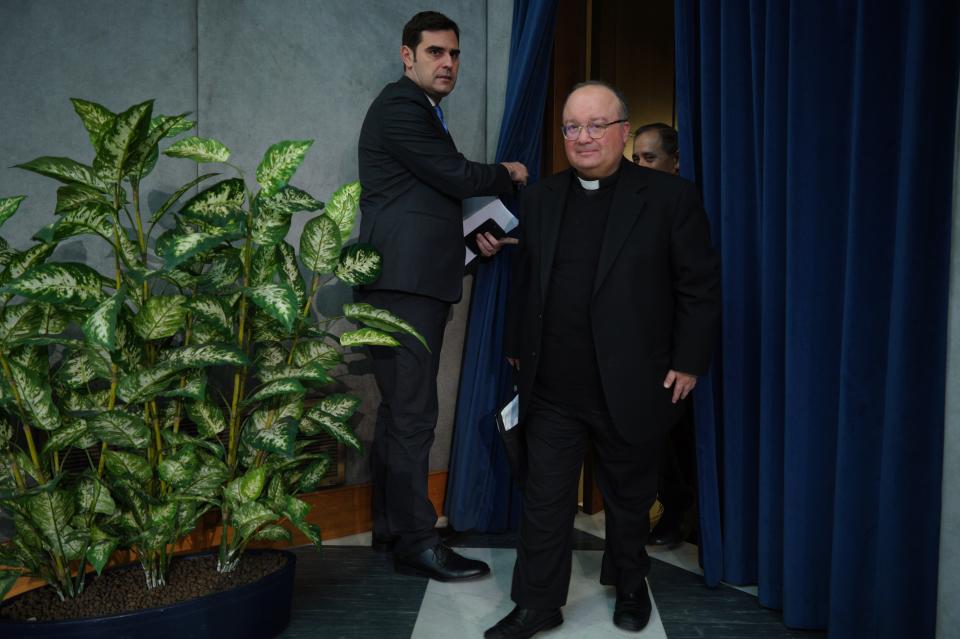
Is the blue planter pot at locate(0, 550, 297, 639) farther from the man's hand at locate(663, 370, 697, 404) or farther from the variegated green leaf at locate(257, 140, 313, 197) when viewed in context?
the man's hand at locate(663, 370, 697, 404)

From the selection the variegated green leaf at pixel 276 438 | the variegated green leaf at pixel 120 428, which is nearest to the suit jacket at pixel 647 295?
the variegated green leaf at pixel 276 438

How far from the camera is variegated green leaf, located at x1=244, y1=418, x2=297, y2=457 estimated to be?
5.89ft

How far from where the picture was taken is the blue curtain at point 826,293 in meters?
1.65

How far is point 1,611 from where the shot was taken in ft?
5.79

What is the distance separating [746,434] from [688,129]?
0.90 metres

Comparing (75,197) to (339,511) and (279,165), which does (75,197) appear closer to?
(279,165)

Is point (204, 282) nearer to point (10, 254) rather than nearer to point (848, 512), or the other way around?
point (10, 254)

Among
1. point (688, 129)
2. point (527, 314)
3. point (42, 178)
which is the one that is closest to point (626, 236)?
A: point (527, 314)

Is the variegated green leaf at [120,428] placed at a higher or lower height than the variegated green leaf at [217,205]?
lower

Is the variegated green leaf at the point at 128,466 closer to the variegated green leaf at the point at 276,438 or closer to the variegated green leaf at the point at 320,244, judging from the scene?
the variegated green leaf at the point at 276,438

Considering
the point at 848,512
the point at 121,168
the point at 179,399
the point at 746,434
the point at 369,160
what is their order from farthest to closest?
the point at 369,160 < the point at 746,434 < the point at 179,399 < the point at 848,512 < the point at 121,168

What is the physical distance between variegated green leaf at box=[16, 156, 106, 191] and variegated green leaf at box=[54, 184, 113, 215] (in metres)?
0.02

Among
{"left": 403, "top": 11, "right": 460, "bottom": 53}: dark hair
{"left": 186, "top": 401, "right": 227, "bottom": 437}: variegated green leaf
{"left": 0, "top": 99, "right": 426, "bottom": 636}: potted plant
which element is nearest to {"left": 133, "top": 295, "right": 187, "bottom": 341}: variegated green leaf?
{"left": 0, "top": 99, "right": 426, "bottom": 636}: potted plant

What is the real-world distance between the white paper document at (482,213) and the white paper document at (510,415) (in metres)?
0.66
